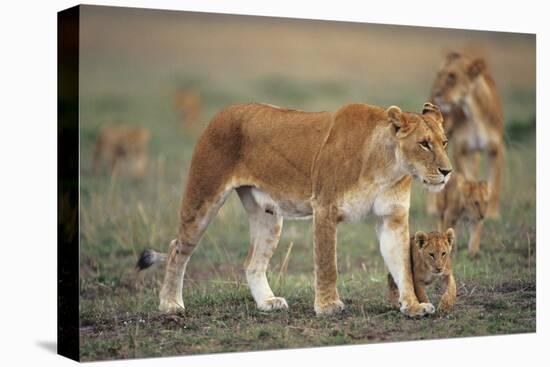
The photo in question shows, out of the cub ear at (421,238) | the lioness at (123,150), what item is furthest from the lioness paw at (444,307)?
the lioness at (123,150)

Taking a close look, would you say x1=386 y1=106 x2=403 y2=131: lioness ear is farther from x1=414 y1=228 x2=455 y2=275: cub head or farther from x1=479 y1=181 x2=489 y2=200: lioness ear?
x1=479 y1=181 x2=489 y2=200: lioness ear

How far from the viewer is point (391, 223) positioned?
11312mm

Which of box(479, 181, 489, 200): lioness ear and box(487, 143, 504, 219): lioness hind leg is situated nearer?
box(479, 181, 489, 200): lioness ear

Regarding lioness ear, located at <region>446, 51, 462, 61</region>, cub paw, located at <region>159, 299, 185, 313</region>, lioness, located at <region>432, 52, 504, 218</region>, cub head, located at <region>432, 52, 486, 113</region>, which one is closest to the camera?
cub paw, located at <region>159, 299, 185, 313</region>

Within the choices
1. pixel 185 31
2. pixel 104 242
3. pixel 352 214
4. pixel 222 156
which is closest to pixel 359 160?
pixel 352 214

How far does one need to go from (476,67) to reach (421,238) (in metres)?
2.72

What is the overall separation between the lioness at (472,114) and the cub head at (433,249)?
219 centimetres

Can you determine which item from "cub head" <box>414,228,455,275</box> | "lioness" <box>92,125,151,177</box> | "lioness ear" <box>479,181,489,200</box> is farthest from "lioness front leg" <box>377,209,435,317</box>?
"lioness" <box>92,125,151,177</box>

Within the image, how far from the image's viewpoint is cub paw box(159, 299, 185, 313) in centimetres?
1152

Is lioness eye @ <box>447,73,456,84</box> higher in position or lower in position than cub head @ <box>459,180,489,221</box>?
higher

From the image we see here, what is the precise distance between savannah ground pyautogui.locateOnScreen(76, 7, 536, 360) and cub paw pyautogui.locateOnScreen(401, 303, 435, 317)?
0.30ft

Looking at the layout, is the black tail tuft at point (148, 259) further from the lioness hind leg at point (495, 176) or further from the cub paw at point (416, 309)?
the lioness hind leg at point (495, 176)

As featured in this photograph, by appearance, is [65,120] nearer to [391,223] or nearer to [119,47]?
[119,47]

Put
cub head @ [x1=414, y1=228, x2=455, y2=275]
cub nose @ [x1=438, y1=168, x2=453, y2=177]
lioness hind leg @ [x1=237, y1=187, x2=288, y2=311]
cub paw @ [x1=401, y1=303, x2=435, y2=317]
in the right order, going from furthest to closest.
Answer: lioness hind leg @ [x1=237, y1=187, x2=288, y2=311] → cub paw @ [x1=401, y1=303, x2=435, y2=317] → cub head @ [x1=414, y1=228, x2=455, y2=275] → cub nose @ [x1=438, y1=168, x2=453, y2=177]
